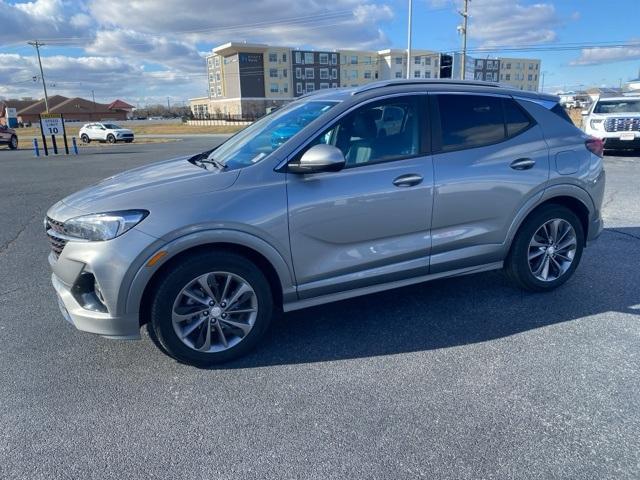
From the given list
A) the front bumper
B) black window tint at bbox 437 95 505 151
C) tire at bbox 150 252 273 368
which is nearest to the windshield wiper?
tire at bbox 150 252 273 368

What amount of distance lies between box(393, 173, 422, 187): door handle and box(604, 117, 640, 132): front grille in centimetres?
1410

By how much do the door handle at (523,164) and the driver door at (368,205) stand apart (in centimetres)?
84

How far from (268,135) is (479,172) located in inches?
67.0

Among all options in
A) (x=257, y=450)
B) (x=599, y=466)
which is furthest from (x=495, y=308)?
(x=257, y=450)

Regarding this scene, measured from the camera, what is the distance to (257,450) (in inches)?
96.7

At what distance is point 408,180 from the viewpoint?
3480 millimetres

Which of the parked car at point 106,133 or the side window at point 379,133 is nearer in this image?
the side window at point 379,133

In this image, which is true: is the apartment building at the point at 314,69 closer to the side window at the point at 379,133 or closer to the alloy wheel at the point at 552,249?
the alloy wheel at the point at 552,249

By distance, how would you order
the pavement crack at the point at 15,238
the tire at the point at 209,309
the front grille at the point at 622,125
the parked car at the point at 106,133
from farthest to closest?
the parked car at the point at 106,133 < the front grille at the point at 622,125 < the pavement crack at the point at 15,238 < the tire at the point at 209,309

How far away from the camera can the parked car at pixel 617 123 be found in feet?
47.0

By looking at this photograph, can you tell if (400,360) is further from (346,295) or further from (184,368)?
(184,368)

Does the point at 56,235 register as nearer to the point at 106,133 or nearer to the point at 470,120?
the point at 470,120

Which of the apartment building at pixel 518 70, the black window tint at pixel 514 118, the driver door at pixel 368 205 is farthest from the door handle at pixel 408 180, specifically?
the apartment building at pixel 518 70

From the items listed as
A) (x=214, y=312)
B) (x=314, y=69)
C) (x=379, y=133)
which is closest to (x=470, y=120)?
(x=379, y=133)
